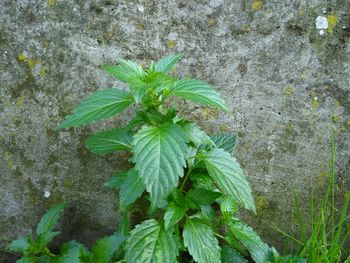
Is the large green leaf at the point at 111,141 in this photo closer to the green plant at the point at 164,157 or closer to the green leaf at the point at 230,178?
the green plant at the point at 164,157

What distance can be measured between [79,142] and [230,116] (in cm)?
72

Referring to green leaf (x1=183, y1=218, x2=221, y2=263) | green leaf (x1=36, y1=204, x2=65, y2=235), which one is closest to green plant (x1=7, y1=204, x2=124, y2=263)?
green leaf (x1=36, y1=204, x2=65, y2=235)

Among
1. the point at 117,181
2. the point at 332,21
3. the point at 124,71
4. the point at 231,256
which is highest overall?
the point at 332,21

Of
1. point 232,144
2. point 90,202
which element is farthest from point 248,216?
point 90,202

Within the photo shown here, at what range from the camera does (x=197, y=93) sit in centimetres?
154

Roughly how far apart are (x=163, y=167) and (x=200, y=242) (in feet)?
1.39

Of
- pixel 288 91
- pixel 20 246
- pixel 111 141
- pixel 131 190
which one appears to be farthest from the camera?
pixel 288 91

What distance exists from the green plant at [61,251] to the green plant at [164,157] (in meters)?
0.22

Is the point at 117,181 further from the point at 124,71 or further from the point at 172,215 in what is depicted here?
the point at 124,71

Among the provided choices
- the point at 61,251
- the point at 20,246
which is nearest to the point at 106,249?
the point at 61,251

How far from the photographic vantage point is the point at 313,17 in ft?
6.25

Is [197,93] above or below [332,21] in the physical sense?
below

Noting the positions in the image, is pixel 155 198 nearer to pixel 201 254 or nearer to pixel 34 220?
pixel 201 254

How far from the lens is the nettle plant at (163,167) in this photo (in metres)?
1.39
